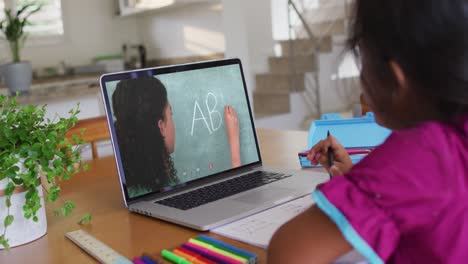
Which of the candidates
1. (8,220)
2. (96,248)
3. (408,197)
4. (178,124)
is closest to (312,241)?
(408,197)

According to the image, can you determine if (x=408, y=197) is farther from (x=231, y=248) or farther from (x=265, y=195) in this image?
(x=265, y=195)

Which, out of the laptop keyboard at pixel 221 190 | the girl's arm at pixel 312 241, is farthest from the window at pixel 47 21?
the girl's arm at pixel 312 241

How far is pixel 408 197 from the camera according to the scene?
0.52 metres

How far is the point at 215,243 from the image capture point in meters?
0.76

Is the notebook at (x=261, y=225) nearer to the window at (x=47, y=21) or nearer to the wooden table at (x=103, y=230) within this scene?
the wooden table at (x=103, y=230)

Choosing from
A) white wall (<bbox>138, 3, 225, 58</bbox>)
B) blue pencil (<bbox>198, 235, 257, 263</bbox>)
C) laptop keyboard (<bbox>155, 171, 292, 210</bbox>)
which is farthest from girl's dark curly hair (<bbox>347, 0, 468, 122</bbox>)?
white wall (<bbox>138, 3, 225, 58</bbox>)

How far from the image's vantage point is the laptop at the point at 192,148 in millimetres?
993

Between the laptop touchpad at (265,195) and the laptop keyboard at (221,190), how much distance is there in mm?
36

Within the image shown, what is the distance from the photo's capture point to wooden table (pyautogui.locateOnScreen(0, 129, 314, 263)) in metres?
0.81

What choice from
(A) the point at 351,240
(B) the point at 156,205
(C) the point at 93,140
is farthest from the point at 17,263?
(C) the point at 93,140

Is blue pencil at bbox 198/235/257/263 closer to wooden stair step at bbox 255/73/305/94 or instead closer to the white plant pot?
the white plant pot

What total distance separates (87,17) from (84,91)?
6.83 ft

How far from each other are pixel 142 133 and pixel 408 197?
65 cm

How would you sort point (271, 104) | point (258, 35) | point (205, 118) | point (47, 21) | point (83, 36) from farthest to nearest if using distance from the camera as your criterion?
point (258, 35)
point (271, 104)
point (83, 36)
point (47, 21)
point (205, 118)
